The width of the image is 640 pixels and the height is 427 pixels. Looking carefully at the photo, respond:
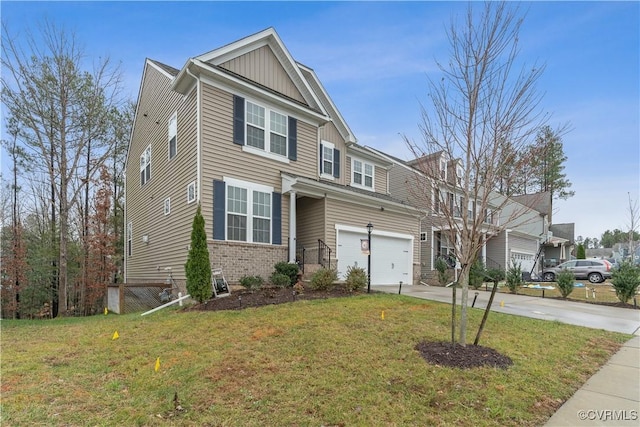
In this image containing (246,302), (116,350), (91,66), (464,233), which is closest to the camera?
(464,233)

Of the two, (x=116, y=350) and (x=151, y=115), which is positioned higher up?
(x=151, y=115)

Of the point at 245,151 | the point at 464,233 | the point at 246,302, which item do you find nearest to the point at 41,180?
the point at 245,151

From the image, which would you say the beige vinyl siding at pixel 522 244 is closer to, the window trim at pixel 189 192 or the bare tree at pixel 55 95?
the window trim at pixel 189 192

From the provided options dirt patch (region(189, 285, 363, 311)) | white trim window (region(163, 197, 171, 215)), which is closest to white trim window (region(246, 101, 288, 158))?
white trim window (region(163, 197, 171, 215))

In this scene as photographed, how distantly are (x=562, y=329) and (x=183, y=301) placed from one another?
923 cm

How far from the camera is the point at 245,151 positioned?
11359 millimetres

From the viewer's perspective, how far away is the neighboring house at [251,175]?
10.6 meters

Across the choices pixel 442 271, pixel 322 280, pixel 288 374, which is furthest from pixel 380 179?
pixel 288 374

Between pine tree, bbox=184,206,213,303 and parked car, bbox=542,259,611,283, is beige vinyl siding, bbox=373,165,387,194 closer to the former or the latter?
pine tree, bbox=184,206,213,303

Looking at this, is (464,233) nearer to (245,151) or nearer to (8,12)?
(245,151)

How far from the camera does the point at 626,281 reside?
1102 centimetres

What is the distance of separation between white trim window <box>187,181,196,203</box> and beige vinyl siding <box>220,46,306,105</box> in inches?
161

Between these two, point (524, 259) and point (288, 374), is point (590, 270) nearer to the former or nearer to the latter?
point (524, 259)

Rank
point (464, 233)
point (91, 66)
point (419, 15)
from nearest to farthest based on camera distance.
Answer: point (464, 233)
point (419, 15)
point (91, 66)
